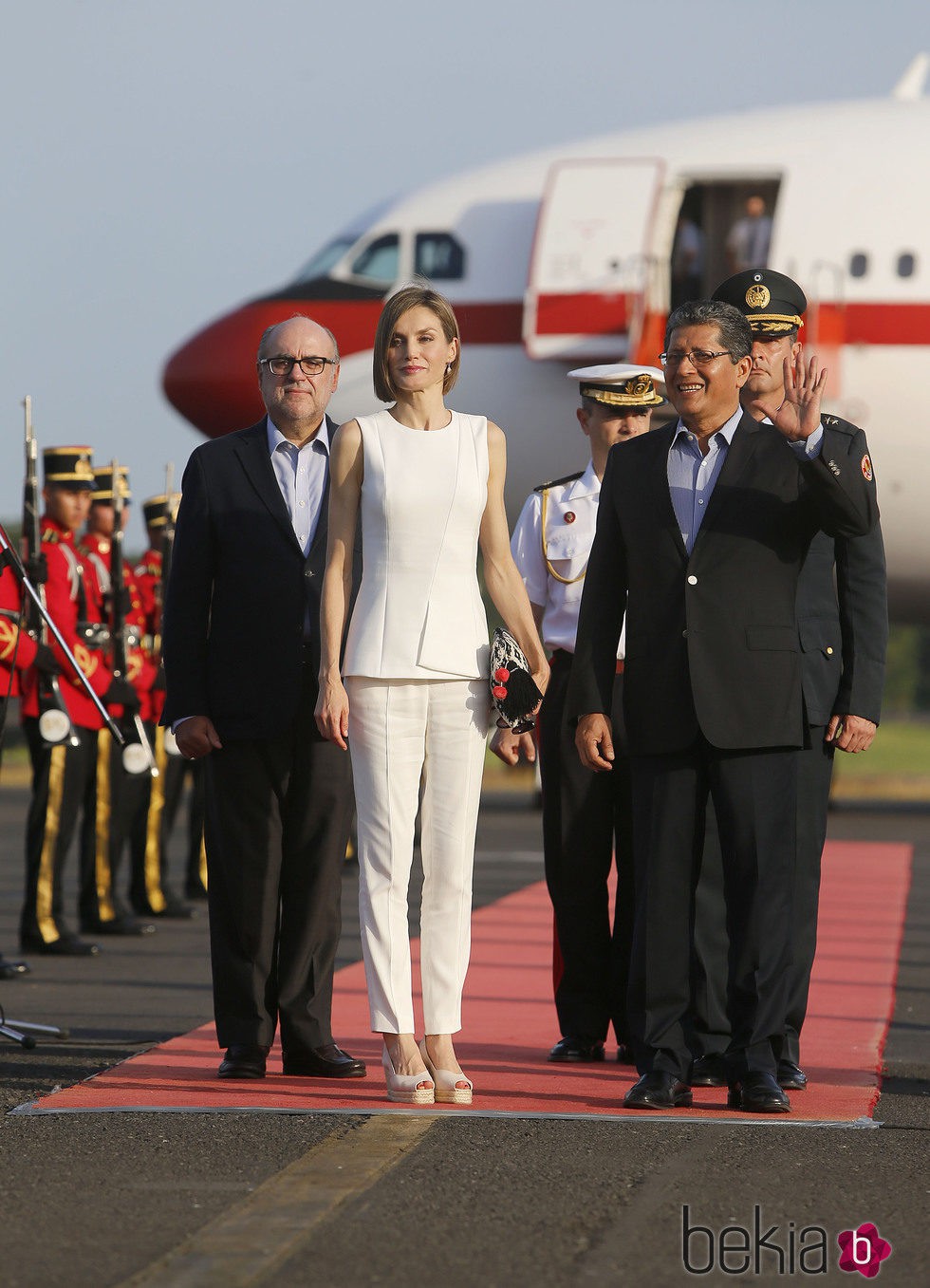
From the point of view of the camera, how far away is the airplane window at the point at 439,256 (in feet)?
52.1

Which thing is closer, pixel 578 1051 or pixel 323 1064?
pixel 323 1064

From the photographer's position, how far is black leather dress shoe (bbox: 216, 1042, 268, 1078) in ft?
17.2

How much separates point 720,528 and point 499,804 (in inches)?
628

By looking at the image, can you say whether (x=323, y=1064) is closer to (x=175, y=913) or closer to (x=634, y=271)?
(x=175, y=913)

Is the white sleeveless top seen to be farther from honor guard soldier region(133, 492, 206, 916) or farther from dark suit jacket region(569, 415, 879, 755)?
honor guard soldier region(133, 492, 206, 916)

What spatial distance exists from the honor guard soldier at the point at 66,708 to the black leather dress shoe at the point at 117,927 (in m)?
0.29

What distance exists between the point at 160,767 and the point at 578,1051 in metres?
5.17

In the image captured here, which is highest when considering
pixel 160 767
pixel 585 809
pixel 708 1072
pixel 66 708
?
pixel 585 809

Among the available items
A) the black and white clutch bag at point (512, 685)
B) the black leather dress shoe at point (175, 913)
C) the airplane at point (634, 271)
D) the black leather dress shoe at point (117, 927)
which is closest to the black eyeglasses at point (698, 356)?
the black and white clutch bag at point (512, 685)

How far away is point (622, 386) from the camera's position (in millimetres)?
5906

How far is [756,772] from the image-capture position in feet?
16.0

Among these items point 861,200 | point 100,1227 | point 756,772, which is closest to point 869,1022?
point 756,772

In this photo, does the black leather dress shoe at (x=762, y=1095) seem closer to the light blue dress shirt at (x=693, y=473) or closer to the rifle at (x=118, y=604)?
the light blue dress shirt at (x=693, y=473)

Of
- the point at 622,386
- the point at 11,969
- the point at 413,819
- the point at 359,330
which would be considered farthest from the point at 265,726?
the point at 359,330
